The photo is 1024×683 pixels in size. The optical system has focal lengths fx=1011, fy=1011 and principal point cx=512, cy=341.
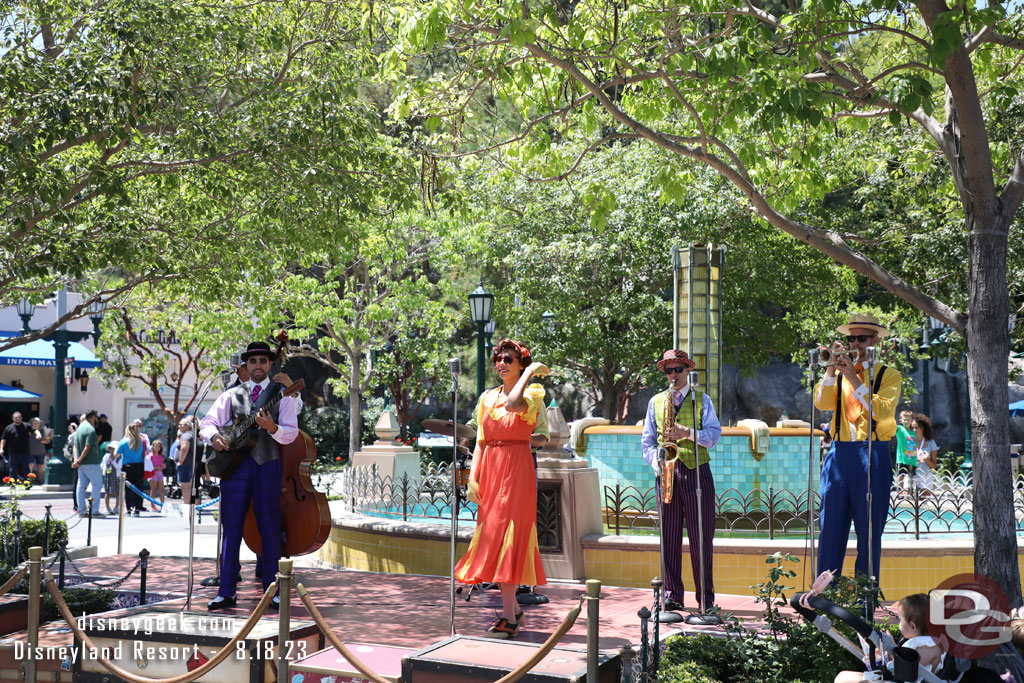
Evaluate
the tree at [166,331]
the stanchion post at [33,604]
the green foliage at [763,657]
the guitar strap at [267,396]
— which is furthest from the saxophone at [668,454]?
the tree at [166,331]

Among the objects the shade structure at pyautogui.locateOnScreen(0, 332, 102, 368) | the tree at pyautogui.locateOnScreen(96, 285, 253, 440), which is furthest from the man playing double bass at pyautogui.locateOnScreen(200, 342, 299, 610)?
the shade structure at pyautogui.locateOnScreen(0, 332, 102, 368)

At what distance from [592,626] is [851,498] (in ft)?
12.2

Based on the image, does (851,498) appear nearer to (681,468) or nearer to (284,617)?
(681,468)

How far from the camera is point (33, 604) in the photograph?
6.22 meters

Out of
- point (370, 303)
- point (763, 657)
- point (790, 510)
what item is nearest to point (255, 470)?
point (763, 657)

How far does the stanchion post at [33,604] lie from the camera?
243 inches

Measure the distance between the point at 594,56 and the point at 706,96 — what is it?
1.18 meters

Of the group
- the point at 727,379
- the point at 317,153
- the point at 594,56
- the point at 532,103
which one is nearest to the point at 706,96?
the point at 594,56

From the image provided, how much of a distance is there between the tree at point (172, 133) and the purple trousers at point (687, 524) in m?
5.13

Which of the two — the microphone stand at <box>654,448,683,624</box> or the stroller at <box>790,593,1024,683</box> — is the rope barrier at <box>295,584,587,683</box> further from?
the microphone stand at <box>654,448,683,624</box>

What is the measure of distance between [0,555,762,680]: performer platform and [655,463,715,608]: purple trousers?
431mm

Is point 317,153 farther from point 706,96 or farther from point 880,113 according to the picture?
point 880,113

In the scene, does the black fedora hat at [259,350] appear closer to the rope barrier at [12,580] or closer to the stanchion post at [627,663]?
the rope barrier at [12,580]

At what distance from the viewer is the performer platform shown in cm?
743
